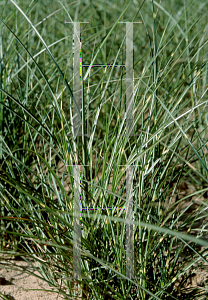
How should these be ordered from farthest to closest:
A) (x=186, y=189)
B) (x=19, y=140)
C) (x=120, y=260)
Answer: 1. (x=186, y=189)
2. (x=19, y=140)
3. (x=120, y=260)

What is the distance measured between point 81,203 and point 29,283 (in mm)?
354

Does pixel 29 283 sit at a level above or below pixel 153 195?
below

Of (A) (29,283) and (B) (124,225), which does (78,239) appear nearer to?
(B) (124,225)

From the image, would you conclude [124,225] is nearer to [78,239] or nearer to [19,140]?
[78,239]

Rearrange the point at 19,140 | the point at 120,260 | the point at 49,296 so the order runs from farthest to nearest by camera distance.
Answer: the point at 19,140 → the point at 49,296 → the point at 120,260

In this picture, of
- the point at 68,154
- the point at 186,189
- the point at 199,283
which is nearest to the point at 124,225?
the point at 68,154

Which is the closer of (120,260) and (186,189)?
(120,260)

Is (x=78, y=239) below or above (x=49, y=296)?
above

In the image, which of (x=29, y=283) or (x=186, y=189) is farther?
(x=186, y=189)

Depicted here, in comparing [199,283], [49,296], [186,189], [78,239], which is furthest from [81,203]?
[186,189]

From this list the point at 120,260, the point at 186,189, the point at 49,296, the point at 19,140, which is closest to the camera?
the point at 120,260

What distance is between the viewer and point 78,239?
74cm

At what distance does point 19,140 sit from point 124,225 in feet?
1.69

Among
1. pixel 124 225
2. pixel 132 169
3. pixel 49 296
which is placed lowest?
pixel 49 296
